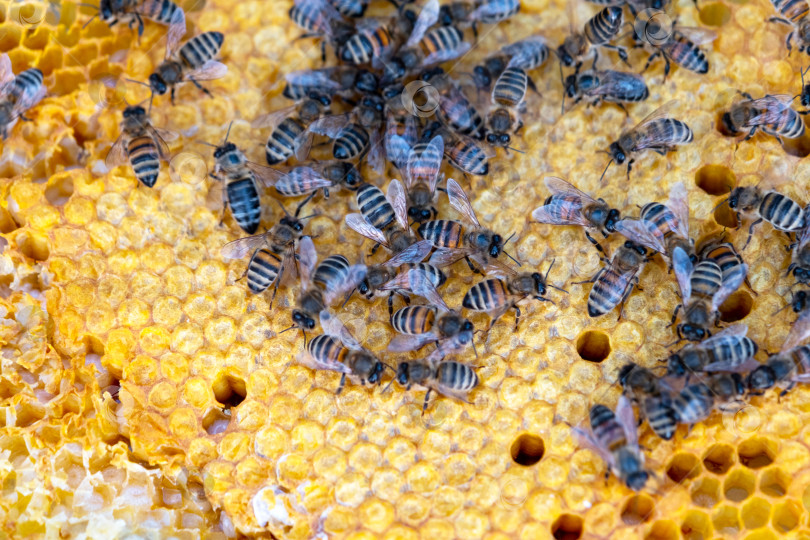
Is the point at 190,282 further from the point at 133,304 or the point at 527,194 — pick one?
the point at 527,194

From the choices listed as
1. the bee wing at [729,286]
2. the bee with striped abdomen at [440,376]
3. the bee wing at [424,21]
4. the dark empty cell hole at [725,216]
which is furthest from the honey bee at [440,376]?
the bee wing at [424,21]

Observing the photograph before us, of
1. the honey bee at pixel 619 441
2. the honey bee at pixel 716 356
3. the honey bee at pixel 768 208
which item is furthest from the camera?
the honey bee at pixel 768 208

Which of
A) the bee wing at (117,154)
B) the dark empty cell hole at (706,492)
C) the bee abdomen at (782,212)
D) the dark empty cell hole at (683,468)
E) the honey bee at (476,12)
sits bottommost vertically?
the dark empty cell hole at (706,492)

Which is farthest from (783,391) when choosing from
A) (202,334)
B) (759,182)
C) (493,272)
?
(202,334)

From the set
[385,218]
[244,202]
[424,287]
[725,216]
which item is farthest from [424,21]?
[725,216]

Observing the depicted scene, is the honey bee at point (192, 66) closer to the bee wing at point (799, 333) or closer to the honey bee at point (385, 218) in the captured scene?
the honey bee at point (385, 218)

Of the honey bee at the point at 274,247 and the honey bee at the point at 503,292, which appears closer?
the honey bee at the point at 503,292

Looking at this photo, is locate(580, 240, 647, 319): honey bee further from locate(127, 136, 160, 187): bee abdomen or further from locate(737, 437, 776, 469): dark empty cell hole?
locate(127, 136, 160, 187): bee abdomen
